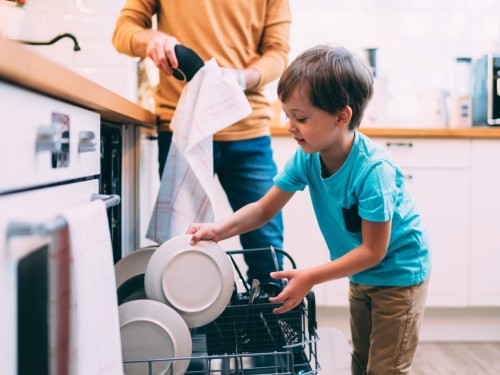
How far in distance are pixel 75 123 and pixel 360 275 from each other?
0.76 meters

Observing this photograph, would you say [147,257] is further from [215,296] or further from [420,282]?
[420,282]

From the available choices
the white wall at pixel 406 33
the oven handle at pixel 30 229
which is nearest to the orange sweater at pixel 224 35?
the oven handle at pixel 30 229

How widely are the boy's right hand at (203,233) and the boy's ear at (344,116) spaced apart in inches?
14.1

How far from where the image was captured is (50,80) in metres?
0.79

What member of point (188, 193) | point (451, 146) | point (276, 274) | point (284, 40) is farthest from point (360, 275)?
point (451, 146)

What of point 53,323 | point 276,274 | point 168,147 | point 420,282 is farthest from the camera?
point 168,147

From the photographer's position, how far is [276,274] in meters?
1.13

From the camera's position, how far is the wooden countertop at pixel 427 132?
252 centimetres

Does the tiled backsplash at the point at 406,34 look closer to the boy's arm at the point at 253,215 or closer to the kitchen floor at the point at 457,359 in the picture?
the kitchen floor at the point at 457,359

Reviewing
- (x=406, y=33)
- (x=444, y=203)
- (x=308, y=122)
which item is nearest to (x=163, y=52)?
(x=308, y=122)

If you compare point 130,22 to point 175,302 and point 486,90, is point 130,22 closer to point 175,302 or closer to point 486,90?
point 175,302

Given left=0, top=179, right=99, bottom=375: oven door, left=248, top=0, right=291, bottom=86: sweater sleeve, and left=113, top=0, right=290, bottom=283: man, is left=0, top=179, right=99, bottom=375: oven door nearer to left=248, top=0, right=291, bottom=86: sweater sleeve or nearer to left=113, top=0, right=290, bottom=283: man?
left=113, top=0, right=290, bottom=283: man

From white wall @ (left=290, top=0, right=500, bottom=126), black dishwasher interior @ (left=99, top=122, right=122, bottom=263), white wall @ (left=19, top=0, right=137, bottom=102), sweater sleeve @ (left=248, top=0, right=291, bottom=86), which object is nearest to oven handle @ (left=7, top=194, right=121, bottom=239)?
black dishwasher interior @ (left=99, top=122, right=122, bottom=263)

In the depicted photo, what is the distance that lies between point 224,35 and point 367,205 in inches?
29.1
